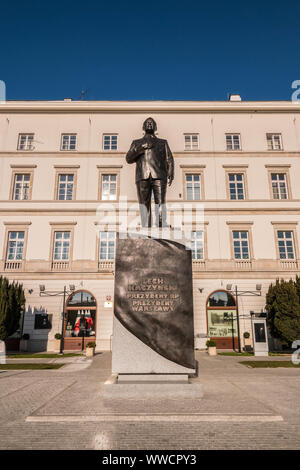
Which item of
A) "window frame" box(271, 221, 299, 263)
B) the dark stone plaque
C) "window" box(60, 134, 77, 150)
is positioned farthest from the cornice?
the dark stone plaque

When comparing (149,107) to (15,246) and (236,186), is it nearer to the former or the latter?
(236,186)

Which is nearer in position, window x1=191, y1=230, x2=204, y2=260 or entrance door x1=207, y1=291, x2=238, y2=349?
entrance door x1=207, y1=291, x2=238, y2=349

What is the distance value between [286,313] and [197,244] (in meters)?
7.09

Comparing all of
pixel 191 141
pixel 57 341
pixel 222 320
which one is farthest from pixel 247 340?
pixel 191 141

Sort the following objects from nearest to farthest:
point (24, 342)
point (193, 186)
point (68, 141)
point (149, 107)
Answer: point (24, 342) → point (193, 186) → point (68, 141) → point (149, 107)

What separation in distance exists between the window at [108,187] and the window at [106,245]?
2642 mm

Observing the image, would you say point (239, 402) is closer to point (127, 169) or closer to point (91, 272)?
point (91, 272)

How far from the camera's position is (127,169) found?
23.3 meters

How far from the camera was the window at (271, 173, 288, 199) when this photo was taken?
2294cm

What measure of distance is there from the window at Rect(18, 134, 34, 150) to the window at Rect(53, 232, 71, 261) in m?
7.31

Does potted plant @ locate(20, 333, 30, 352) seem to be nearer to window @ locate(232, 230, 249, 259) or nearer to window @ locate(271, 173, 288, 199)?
window @ locate(232, 230, 249, 259)

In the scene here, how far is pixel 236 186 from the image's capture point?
23078 millimetres

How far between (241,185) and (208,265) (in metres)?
6.62
